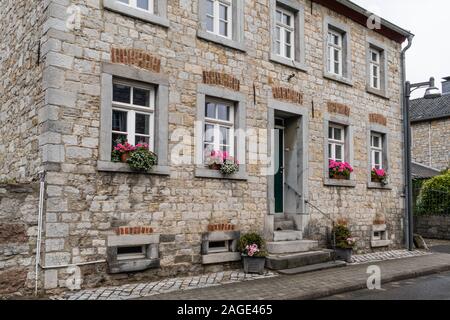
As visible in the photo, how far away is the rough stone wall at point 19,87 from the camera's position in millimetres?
7814

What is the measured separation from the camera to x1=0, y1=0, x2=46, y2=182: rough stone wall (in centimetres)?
781

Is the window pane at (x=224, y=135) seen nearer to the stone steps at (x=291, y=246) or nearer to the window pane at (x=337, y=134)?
the stone steps at (x=291, y=246)

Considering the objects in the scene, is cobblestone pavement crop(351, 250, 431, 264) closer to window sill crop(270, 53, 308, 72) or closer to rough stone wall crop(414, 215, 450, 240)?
rough stone wall crop(414, 215, 450, 240)

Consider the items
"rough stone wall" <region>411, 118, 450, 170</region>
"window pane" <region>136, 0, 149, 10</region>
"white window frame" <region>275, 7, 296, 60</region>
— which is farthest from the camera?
"rough stone wall" <region>411, 118, 450, 170</region>

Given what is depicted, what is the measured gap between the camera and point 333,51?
1261cm

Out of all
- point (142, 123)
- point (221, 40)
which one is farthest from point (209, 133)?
point (221, 40)

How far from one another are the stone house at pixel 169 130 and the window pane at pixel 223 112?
0.08ft

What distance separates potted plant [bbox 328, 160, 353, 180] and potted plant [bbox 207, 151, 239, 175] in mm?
3457

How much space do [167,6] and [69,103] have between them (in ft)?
9.19

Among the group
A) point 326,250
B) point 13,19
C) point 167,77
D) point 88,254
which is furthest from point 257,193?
point 13,19

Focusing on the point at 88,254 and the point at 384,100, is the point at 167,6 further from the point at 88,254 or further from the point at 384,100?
the point at 384,100

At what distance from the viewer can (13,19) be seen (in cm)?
918

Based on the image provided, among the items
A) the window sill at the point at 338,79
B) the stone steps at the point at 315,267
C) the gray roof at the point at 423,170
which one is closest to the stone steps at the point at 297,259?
the stone steps at the point at 315,267

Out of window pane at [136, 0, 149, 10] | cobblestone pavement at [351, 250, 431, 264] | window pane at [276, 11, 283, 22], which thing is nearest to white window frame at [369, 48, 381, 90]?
window pane at [276, 11, 283, 22]
